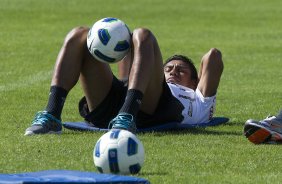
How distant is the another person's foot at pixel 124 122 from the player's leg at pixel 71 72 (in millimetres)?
601

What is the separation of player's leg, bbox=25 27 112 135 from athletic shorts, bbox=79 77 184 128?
87 mm

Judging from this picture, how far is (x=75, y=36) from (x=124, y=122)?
1.11 m

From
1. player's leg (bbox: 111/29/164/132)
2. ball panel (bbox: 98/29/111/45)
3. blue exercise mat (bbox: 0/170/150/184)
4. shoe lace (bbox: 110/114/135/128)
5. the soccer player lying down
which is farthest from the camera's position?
ball panel (bbox: 98/29/111/45)

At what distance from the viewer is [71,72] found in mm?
10422

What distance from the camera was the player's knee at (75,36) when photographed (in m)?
10.4

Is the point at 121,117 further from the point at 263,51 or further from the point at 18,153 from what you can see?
the point at 263,51

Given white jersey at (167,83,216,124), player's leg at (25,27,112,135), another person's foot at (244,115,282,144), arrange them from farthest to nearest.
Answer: white jersey at (167,83,216,124), player's leg at (25,27,112,135), another person's foot at (244,115,282,144)

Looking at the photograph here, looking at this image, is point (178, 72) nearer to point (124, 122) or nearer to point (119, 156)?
point (124, 122)

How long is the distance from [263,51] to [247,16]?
29.7 ft

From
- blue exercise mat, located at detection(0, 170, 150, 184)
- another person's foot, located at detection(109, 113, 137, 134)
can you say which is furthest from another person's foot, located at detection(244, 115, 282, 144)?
blue exercise mat, located at detection(0, 170, 150, 184)

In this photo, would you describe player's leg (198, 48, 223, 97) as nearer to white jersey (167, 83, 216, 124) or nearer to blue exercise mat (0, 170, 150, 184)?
white jersey (167, 83, 216, 124)

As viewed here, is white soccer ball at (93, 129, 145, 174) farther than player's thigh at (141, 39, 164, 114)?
No

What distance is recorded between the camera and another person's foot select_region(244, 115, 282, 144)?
973 centimetres

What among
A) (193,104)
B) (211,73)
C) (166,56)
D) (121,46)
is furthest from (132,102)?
(166,56)
